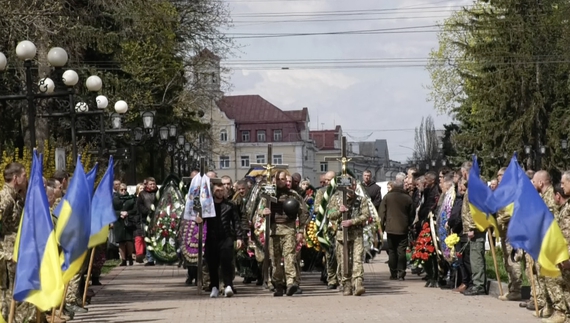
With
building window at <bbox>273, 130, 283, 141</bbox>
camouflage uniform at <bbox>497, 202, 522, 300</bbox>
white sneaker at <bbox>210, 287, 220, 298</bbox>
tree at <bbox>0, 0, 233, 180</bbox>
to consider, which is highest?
building window at <bbox>273, 130, 283, 141</bbox>

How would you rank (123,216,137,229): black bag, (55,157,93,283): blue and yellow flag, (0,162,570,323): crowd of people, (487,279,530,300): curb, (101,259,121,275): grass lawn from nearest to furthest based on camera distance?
(55,157,93,283): blue and yellow flag < (487,279,530,300): curb < (0,162,570,323): crowd of people < (101,259,121,275): grass lawn < (123,216,137,229): black bag

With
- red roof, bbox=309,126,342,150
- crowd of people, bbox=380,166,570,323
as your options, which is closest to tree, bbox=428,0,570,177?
crowd of people, bbox=380,166,570,323

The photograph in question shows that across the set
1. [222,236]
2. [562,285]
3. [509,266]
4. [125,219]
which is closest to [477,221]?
[509,266]

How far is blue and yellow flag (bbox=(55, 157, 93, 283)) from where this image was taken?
13.0 m

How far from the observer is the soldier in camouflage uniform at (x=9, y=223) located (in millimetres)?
12477

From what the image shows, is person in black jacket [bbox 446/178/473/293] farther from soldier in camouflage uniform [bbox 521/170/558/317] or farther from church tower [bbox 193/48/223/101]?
church tower [bbox 193/48/223/101]

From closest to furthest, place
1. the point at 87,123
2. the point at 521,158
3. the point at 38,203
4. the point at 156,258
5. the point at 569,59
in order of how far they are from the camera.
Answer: the point at 38,203
the point at 156,258
the point at 87,123
the point at 569,59
the point at 521,158

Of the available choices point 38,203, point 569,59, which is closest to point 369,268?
point 38,203

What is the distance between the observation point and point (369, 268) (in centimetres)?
2592

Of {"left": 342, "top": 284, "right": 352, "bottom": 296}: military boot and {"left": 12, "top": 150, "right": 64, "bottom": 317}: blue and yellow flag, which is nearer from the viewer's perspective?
{"left": 12, "top": 150, "right": 64, "bottom": 317}: blue and yellow flag

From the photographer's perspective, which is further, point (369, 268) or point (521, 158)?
point (521, 158)

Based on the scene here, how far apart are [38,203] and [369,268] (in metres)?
14.9

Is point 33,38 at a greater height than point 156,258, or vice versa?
point 33,38

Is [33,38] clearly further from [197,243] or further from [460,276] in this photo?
[460,276]
